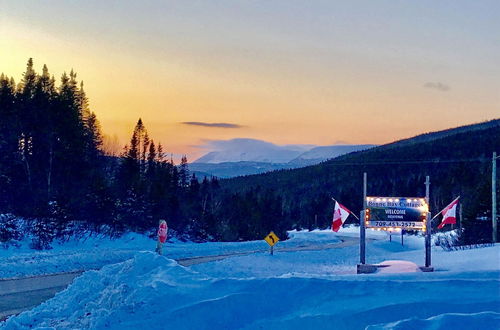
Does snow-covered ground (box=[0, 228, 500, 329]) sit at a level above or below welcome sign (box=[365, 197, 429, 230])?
below

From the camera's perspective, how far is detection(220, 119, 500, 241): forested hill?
10494 cm

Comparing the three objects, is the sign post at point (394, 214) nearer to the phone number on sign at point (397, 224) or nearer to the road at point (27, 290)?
the phone number on sign at point (397, 224)

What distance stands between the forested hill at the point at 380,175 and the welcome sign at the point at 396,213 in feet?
238

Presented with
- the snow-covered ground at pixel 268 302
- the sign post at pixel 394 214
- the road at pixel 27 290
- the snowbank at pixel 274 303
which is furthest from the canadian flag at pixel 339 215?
the road at pixel 27 290

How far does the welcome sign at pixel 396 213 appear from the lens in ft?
67.4

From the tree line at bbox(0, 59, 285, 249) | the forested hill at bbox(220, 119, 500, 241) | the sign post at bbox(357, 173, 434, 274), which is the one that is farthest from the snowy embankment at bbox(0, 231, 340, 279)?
the forested hill at bbox(220, 119, 500, 241)

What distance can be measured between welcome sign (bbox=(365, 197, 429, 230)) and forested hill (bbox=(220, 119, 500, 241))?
72.5 metres

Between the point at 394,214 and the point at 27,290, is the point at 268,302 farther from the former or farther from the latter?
the point at 394,214

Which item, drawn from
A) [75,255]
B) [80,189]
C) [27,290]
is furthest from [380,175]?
[27,290]

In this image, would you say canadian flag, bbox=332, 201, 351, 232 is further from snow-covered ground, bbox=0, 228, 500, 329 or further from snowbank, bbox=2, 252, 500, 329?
snowbank, bbox=2, 252, 500, 329

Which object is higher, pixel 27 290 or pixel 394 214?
pixel 394 214

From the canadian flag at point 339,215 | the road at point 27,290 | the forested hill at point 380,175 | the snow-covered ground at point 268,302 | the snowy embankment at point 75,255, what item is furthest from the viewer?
the forested hill at point 380,175

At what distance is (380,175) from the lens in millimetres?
134000

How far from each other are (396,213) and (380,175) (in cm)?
11639
